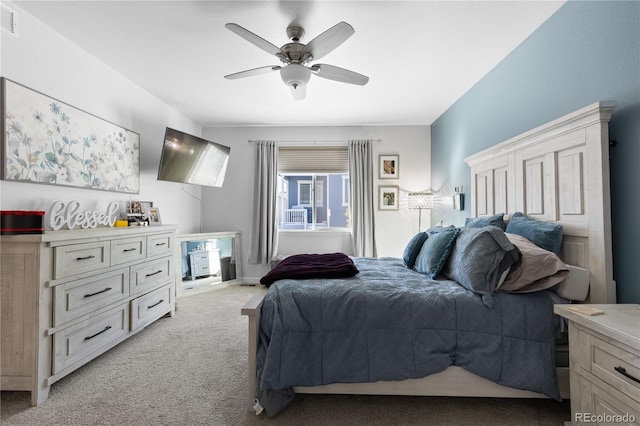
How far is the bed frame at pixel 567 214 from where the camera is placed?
63.2 inches

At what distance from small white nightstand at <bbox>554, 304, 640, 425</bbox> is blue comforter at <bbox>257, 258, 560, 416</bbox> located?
0.18 meters

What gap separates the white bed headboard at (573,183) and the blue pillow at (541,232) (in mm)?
69

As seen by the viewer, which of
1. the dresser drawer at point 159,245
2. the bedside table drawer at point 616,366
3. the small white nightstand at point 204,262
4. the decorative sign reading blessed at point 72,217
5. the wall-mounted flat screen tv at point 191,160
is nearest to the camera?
the bedside table drawer at point 616,366

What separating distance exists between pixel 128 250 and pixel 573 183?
3.38 metres

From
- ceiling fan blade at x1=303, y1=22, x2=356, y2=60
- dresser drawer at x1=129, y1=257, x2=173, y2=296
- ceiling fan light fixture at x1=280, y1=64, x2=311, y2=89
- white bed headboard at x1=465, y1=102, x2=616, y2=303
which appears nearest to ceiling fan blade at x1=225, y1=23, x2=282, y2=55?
ceiling fan light fixture at x1=280, y1=64, x2=311, y2=89

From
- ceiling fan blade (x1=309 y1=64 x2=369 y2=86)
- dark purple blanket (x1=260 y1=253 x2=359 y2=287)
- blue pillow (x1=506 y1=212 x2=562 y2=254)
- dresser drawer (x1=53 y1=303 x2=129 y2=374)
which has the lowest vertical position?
dresser drawer (x1=53 y1=303 x2=129 y2=374)

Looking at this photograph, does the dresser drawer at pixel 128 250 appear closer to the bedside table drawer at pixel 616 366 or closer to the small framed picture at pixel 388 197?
the bedside table drawer at pixel 616 366

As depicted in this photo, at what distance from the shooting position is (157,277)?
2.95m

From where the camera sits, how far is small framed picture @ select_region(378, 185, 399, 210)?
4.69 meters

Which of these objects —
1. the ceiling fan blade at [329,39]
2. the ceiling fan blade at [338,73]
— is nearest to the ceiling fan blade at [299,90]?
the ceiling fan blade at [338,73]

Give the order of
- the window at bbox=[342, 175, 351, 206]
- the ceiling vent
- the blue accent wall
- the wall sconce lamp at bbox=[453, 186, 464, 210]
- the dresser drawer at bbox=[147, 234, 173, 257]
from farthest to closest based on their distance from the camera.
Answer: the window at bbox=[342, 175, 351, 206], the wall sconce lamp at bbox=[453, 186, 464, 210], the dresser drawer at bbox=[147, 234, 173, 257], the ceiling vent, the blue accent wall

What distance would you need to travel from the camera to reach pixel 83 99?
8.55 feet

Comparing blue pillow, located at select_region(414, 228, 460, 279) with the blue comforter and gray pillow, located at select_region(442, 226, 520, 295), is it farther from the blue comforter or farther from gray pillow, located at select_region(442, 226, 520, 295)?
the blue comforter

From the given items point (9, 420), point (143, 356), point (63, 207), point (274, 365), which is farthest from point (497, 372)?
point (63, 207)
